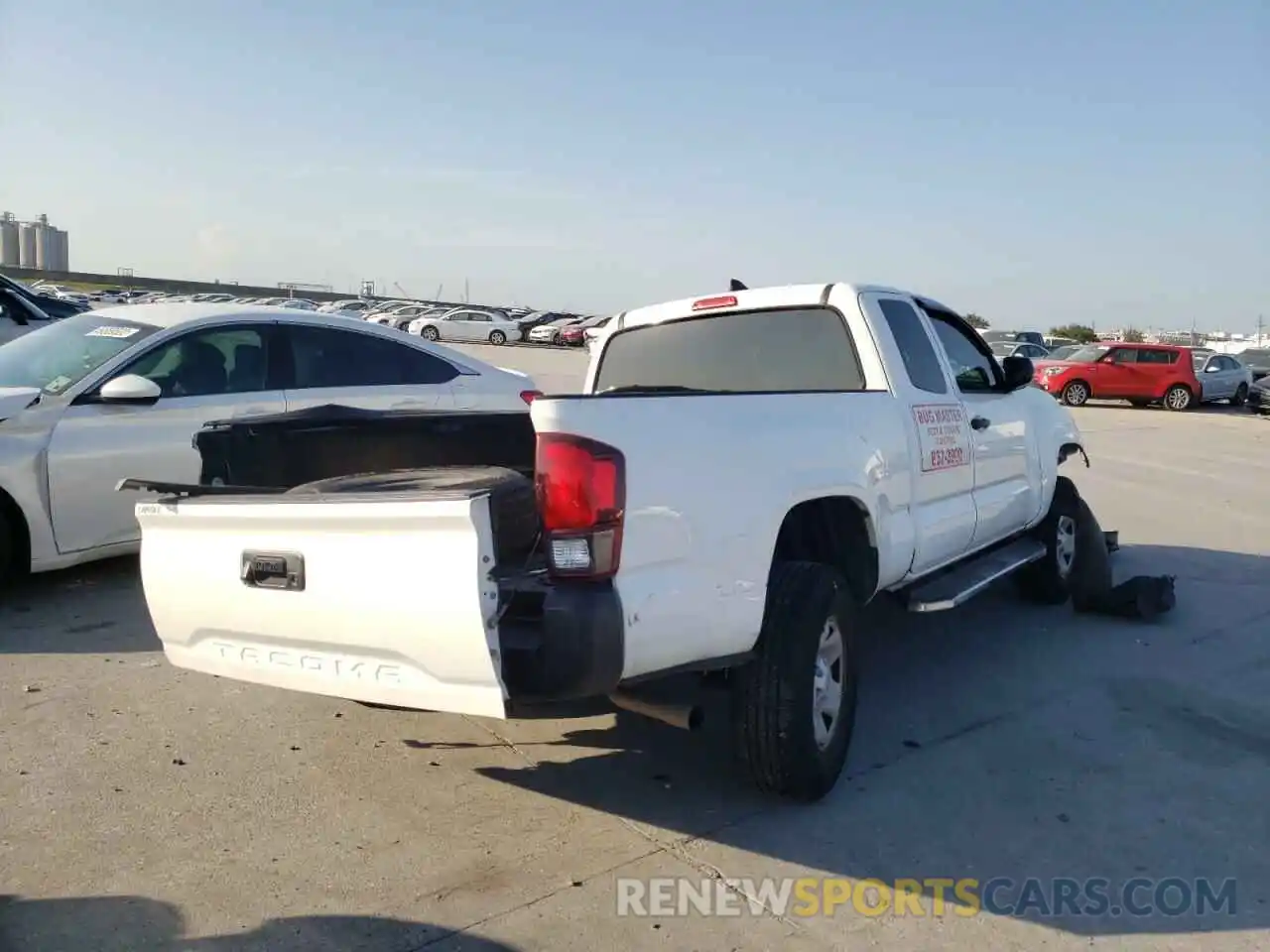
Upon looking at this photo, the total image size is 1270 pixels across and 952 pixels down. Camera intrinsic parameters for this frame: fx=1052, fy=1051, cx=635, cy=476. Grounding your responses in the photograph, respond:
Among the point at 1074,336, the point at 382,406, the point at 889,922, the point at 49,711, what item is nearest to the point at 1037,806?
the point at 889,922

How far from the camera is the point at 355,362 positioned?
7.32 metres

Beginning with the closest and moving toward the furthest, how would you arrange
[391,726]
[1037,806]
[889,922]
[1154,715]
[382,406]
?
1. [889,922]
2. [1037,806]
3. [391,726]
4. [1154,715]
5. [382,406]

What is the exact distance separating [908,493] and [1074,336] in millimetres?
74919

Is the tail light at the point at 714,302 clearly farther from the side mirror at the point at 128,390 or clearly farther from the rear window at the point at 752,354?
the side mirror at the point at 128,390

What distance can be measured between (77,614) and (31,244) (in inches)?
4957

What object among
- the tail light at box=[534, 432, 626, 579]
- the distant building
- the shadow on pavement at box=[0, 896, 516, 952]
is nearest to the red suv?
the tail light at box=[534, 432, 626, 579]

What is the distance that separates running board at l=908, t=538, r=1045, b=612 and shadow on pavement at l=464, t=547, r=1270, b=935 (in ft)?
1.60

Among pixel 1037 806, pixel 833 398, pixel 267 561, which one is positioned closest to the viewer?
pixel 267 561

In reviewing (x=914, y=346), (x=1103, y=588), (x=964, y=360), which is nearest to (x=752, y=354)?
(x=914, y=346)

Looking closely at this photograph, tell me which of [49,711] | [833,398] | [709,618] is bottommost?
[49,711]

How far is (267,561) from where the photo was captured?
3328 millimetres

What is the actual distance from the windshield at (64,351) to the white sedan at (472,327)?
4478cm

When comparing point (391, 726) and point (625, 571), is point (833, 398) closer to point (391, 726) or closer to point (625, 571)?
point (625, 571)

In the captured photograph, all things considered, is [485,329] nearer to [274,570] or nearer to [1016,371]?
[1016,371]
